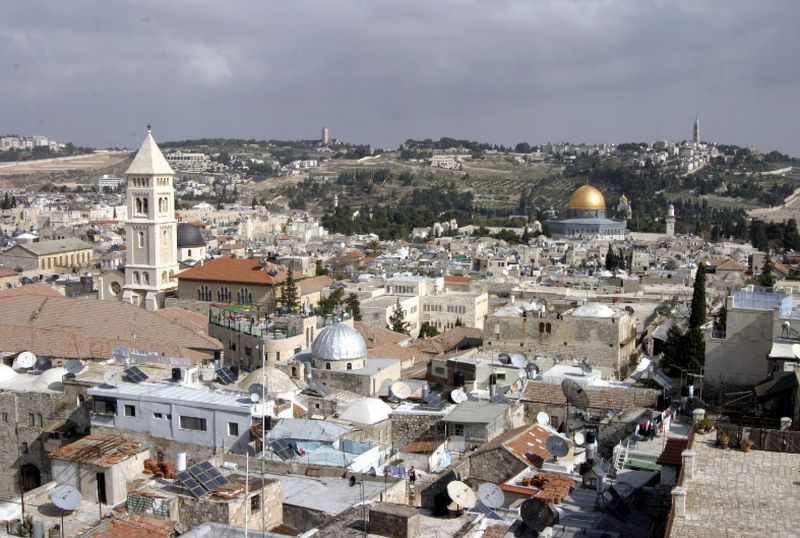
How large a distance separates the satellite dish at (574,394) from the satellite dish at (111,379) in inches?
328

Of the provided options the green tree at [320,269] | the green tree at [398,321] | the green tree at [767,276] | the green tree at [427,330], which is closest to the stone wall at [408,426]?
the green tree at [398,321]

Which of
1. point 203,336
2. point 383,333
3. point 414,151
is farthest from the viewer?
point 414,151

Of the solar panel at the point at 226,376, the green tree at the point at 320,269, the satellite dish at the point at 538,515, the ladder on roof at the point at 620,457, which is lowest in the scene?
the green tree at the point at 320,269

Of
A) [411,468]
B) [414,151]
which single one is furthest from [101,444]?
[414,151]

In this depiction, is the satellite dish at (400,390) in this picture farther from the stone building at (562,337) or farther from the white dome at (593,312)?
the white dome at (593,312)

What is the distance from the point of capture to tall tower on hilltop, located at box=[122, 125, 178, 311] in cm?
4041

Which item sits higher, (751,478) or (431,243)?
(751,478)

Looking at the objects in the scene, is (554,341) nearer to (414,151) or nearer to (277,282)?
(277,282)

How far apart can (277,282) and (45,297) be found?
11064 millimetres

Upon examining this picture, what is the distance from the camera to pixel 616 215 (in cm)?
10725

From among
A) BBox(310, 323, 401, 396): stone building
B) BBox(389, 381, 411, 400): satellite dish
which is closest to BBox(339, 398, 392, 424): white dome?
BBox(389, 381, 411, 400): satellite dish

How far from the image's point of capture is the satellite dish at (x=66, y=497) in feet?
45.5

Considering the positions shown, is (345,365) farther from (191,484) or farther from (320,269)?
(320,269)

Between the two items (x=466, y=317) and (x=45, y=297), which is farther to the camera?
(x=466, y=317)
